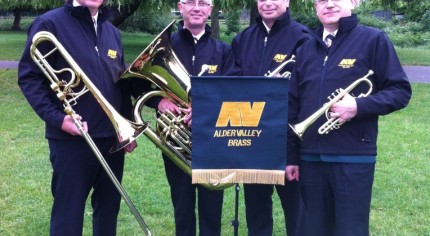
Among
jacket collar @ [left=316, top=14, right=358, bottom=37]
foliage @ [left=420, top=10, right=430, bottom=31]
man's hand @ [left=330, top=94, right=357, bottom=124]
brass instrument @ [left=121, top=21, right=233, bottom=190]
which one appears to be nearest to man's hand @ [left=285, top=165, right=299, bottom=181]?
man's hand @ [left=330, top=94, right=357, bottom=124]

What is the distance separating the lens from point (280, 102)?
310 cm

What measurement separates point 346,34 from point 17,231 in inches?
135

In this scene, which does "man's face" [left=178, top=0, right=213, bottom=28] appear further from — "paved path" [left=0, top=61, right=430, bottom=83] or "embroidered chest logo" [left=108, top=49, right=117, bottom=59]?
"paved path" [left=0, top=61, right=430, bottom=83]

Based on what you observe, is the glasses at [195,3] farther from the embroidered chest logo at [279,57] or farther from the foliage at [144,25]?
the foliage at [144,25]

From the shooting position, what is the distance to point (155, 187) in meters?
6.16

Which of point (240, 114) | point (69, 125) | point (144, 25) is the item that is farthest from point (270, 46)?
point (144, 25)

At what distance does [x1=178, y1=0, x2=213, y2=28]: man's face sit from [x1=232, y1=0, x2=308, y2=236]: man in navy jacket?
1.19 feet

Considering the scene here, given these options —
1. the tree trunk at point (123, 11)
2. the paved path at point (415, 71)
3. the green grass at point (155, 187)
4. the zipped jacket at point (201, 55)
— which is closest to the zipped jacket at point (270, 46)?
the zipped jacket at point (201, 55)

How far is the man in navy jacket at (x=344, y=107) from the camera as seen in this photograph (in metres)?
3.23

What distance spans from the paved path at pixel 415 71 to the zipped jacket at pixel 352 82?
460 inches

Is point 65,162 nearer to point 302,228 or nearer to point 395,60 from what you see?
point 302,228

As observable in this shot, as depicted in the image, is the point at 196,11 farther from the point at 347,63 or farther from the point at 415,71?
the point at 415,71

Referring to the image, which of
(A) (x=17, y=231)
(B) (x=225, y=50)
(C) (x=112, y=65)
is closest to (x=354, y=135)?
(B) (x=225, y=50)

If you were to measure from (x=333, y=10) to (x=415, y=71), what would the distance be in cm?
1397
